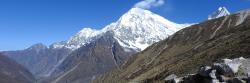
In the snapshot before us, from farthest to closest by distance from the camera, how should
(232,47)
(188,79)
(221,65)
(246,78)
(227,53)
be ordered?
(232,47) → (227,53) → (188,79) → (221,65) → (246,78)

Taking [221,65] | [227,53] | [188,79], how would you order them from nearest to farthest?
[221,65]
[188,79]
[227,53]

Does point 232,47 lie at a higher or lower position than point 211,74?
higher

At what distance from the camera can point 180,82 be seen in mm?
41469

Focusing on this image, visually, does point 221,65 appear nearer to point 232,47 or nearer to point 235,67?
point 235,67

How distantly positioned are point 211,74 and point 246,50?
4288 inches

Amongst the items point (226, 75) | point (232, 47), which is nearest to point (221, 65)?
point (226, 75)

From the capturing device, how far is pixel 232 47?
536 feet

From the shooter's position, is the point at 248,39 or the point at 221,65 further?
the point at 248,39

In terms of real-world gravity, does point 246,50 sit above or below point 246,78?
above

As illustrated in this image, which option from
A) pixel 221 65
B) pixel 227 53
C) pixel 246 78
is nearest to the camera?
pixel 246 78

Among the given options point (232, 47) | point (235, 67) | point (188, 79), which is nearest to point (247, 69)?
point (235, 67)

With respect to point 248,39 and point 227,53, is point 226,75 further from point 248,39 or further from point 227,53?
point 248,39

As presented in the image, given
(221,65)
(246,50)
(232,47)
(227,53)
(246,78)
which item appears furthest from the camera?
(232,47)

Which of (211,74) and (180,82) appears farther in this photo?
(180,82)
